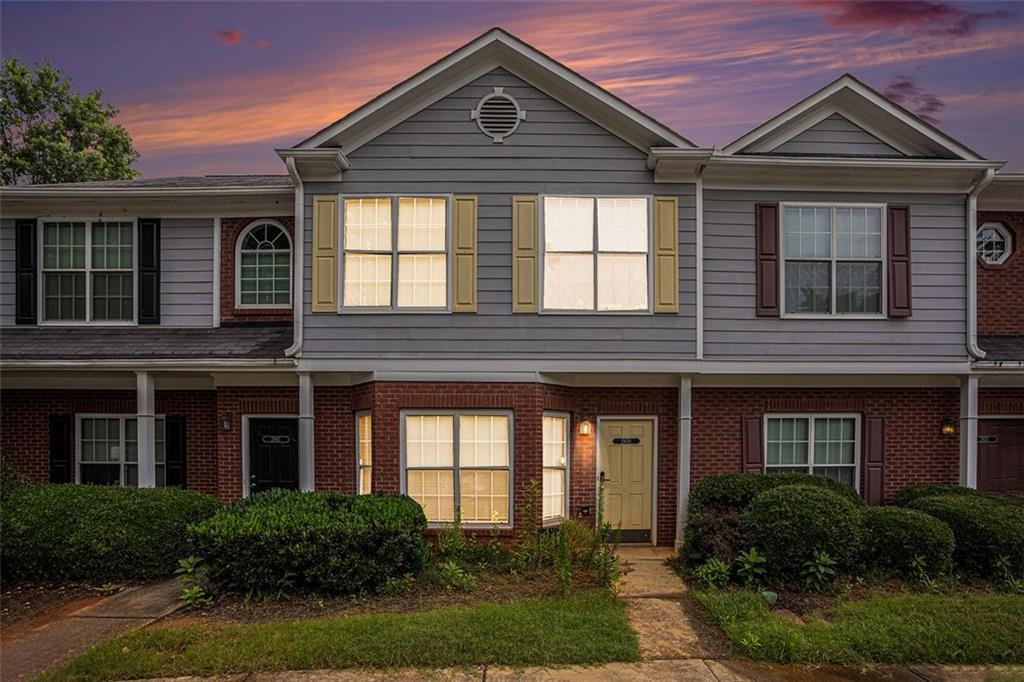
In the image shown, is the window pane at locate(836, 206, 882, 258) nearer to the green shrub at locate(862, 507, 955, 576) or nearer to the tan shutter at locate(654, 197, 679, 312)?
the tan shutter at locate(654, 197, 679, 312)

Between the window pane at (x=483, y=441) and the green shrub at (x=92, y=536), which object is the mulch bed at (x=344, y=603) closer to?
the green shrub at (x=92, y=536)

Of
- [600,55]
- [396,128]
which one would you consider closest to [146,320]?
[396,128]

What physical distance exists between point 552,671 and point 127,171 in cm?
2556

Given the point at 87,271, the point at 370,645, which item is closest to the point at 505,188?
the point at 370,645

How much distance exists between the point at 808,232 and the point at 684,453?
4.28 m

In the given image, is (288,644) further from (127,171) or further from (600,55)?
(127,171)

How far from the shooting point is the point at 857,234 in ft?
35.8

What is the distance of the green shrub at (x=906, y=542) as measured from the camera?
335 inches

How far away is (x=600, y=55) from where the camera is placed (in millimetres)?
14359

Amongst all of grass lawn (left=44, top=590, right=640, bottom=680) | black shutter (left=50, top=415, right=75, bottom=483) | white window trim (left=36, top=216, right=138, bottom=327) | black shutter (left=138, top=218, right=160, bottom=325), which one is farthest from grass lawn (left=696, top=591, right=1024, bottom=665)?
black shutter (left=50, top=415, right=75, bottom=483)

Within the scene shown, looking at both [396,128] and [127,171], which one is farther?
[127,171]

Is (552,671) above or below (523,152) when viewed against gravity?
below

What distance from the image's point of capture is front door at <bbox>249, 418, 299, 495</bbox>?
38.0 ft

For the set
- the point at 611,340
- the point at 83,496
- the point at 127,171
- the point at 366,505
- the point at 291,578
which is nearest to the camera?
the point at 291,578
